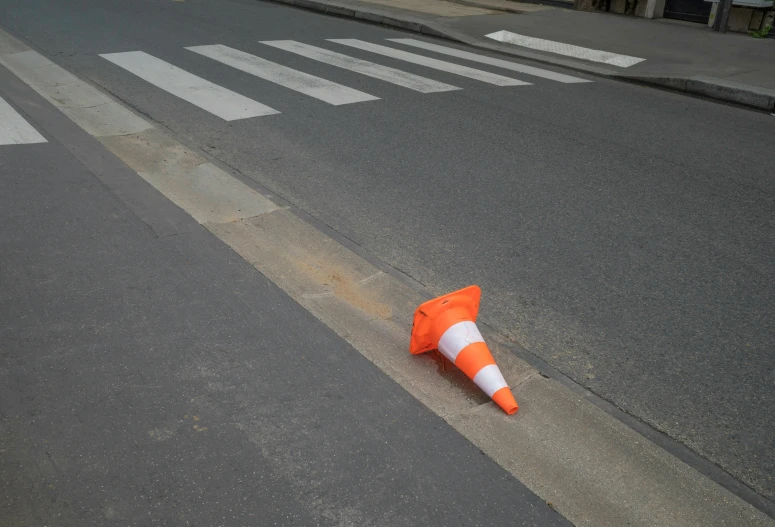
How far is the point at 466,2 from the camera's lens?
16328 millimetres

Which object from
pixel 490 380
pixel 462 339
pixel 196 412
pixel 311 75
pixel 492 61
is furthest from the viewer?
pixel 492 61

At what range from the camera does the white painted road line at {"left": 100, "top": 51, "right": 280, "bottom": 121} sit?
7895mm

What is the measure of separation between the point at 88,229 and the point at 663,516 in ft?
13.0

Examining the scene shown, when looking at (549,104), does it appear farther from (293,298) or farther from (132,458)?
(132,458)

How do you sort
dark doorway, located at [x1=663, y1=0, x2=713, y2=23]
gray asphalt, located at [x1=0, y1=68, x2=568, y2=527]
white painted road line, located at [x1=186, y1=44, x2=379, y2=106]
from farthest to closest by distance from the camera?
dark doorway, located at [x1=663, y1=0, x2=713, y2=23]
white painted road line, located at [x1=186, y1=44, x2=379, y2=106]
gray asphalt, located at [x1=0, y1=68, x2=568, y2=527]

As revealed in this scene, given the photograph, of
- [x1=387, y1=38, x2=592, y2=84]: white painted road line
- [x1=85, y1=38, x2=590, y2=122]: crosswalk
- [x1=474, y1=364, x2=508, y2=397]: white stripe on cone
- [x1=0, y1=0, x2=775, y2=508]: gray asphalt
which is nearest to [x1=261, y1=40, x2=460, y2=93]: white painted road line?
[x1=85, y1=38, x2=590, y2=122]: crosswalk

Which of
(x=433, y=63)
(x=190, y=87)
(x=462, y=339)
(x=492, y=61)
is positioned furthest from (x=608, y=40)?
(x=462, y=339)

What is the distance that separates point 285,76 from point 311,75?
1.14 feet

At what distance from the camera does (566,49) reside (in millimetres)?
11836

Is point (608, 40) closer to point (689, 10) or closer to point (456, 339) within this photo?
point (689, 10)

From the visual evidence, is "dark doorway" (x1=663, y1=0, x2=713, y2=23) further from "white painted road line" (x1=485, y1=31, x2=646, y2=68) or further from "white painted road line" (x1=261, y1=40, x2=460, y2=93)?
"white painted road line" (x1=261, y1=40, x2=460, y2=93)

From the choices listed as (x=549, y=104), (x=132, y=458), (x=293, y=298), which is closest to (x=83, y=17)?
(x=549, y=104)

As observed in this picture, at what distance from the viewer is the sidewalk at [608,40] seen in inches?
384

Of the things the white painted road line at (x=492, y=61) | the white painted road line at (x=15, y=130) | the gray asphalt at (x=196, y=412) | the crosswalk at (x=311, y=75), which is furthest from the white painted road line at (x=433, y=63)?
the gray asphalt at (x=196, y=412)
